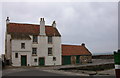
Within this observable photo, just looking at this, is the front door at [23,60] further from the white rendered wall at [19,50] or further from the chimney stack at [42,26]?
the chimney stack at [42,26]

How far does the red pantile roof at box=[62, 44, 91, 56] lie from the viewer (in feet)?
136

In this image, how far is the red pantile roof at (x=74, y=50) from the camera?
1631 inches

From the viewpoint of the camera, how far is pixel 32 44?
37000 millimetres

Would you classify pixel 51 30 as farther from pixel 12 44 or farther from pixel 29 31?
pixel 12 44

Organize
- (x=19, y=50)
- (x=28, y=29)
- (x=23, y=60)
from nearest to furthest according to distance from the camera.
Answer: (x=19, y=50), (x=23, y=60), (x=28, y=29)

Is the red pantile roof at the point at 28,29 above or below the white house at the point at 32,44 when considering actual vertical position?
above

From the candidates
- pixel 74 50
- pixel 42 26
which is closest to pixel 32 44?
pixel 42 26

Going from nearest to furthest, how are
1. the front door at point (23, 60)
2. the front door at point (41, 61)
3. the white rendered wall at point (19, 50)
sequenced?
1. the white rendered wall at point (19, 50)
2. the front door at point (23, 60)
3. the front door at point (41, 61)

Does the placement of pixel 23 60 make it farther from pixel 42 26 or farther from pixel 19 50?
pixel 42 26

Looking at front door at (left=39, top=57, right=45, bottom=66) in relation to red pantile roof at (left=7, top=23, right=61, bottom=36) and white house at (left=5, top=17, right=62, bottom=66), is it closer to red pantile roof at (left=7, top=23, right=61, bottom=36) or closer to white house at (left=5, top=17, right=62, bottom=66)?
white house at (left=5, top=17, right=62, bottom=66)

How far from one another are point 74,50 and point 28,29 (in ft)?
37.6

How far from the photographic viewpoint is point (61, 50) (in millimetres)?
40469

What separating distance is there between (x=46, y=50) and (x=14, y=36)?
6930mm

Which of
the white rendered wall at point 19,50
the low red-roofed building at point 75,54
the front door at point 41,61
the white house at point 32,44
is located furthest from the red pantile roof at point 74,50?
the white rendered wall at point 19,50
